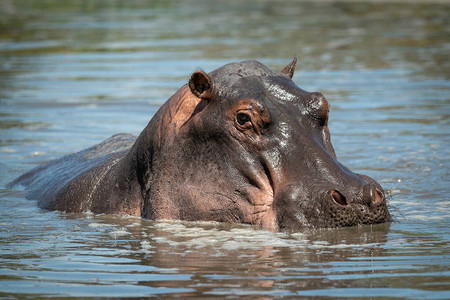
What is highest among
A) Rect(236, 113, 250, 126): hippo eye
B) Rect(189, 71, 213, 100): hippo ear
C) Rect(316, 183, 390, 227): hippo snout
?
Rect(189, 71, 213, 100): hippo ear

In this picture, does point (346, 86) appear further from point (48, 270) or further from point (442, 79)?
point (48, 270)

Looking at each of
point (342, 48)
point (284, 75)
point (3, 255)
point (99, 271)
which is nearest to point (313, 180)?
point (284, 75)

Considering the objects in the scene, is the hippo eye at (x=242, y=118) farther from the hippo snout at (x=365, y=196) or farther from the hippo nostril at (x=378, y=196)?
the hippo nostril at (x=378, y=196)

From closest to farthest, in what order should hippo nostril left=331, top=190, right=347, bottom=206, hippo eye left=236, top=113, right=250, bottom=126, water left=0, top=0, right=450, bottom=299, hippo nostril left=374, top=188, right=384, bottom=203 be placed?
1. water left=0, top=0, right=450, bottom=299
2. hippo nostril left=331, top=190, right=347, bottom=206
3. hippo nostril left=374, top=188, right=384, bottom=203
4. hippo eye left=236, top=113, right=250, bottom=126

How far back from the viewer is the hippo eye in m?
6.80

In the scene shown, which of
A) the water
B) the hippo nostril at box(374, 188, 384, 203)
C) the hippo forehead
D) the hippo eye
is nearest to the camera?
the water

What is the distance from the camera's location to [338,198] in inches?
255

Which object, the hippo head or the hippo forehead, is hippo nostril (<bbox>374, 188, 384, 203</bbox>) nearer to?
the hippo head

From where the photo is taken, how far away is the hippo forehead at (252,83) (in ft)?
22.7

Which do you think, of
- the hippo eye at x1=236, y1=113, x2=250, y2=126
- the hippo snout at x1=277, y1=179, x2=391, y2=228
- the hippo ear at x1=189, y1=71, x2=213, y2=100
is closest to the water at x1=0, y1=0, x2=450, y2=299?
the hippo snout at x1=277, y1=179, x2=391, y2=228

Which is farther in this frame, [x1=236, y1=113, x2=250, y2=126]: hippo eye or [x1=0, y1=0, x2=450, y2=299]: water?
[x1=236, y1=113, x2=250, y2=126]: hippo eye

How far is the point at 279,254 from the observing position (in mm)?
6188

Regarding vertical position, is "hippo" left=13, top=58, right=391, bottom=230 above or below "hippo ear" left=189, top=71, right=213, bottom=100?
below

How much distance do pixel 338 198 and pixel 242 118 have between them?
3.22 feet
